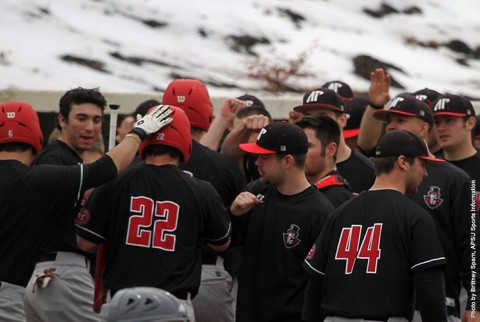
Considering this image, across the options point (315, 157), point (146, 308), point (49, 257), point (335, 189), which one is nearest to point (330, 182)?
point (335, 189)

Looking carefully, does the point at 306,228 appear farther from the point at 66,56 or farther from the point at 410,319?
the point at 66,56

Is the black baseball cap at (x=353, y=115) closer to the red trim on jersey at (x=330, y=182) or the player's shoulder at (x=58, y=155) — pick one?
the red trim on jersey at (x=330, y=182)

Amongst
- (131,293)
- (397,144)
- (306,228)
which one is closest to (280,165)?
(306,228)

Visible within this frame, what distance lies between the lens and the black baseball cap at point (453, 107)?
9078 millimetres

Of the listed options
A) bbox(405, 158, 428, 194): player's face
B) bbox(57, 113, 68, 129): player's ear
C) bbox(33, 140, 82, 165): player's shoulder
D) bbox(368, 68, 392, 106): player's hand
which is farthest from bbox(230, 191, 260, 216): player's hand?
bbox(368, 68, 392, 106): player's hand

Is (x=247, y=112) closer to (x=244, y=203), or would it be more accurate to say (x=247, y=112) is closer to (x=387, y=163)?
(x=244, y=203)

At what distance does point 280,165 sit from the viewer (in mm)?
7691

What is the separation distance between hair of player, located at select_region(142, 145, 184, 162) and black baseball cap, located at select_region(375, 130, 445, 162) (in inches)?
48.1

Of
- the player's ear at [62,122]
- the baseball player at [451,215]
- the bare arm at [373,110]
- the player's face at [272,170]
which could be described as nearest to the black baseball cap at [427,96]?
the bare arm at [373,110]

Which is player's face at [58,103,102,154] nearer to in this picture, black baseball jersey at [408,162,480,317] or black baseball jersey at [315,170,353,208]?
black baseball jersey at [315,170,353,208]

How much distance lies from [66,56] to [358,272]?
11.8 metres

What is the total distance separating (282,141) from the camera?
25.2 feet

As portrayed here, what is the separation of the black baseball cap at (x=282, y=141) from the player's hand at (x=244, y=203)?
0.31m

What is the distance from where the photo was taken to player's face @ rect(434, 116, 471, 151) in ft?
29.4
